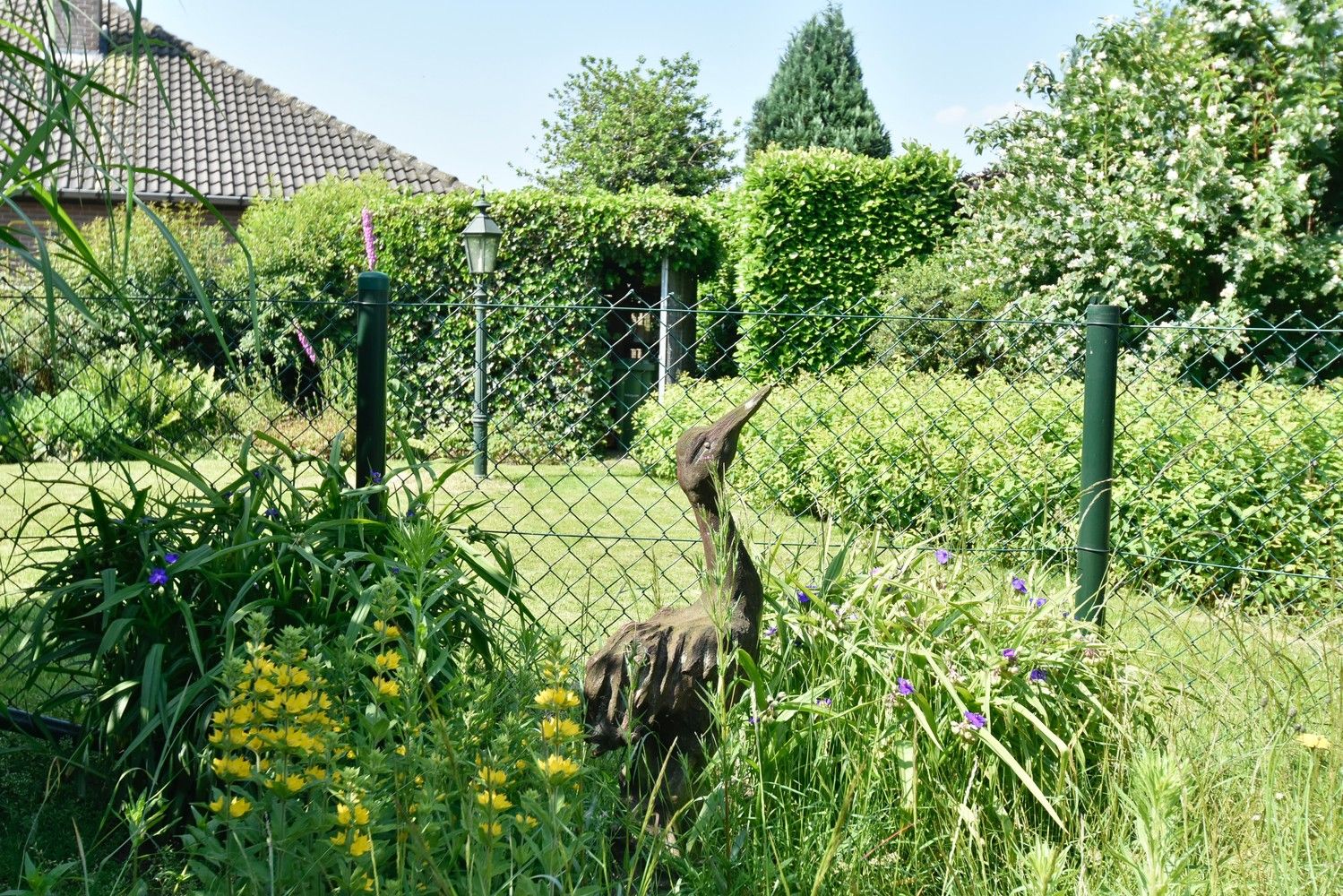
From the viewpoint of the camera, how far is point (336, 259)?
11.3 m

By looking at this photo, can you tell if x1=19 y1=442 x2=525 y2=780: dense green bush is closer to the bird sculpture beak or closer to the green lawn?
the bird sculpture beak

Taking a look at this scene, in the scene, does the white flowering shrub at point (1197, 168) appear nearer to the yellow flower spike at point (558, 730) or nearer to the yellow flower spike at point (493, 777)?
the yellow flower spike at point (558, 730)

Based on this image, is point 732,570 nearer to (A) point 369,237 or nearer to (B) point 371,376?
(B) point 371,376

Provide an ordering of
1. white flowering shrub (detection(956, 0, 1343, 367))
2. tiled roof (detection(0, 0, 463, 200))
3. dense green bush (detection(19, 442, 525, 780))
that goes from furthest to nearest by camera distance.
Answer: tiled roof (detection(0, 0, 463, 200)), white flowering shrub (detection(956, 0, 1343, 367)), dense green bush (detection(19, 442, 525, 780))

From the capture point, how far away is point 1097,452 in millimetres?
2793

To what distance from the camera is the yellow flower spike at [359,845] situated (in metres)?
1.20

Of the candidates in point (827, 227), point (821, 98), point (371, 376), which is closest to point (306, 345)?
point (371, 376)

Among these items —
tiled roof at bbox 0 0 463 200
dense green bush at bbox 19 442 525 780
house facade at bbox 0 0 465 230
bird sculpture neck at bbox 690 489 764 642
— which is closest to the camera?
bird sculpture neck at bbox 690 489 764 642

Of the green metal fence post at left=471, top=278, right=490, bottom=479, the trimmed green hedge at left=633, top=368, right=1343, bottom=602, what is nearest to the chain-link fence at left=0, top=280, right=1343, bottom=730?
the trimmed green hedge at left=633, top=368, right=1343, bottom=602

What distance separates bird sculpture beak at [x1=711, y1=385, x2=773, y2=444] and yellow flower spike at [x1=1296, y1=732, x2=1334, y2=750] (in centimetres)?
123

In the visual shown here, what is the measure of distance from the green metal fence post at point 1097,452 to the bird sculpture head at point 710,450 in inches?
45.4

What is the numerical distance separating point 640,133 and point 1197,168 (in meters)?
15.9

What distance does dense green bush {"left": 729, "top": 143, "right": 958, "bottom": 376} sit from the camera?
11.8 m

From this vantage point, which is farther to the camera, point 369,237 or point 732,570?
point 369,237
